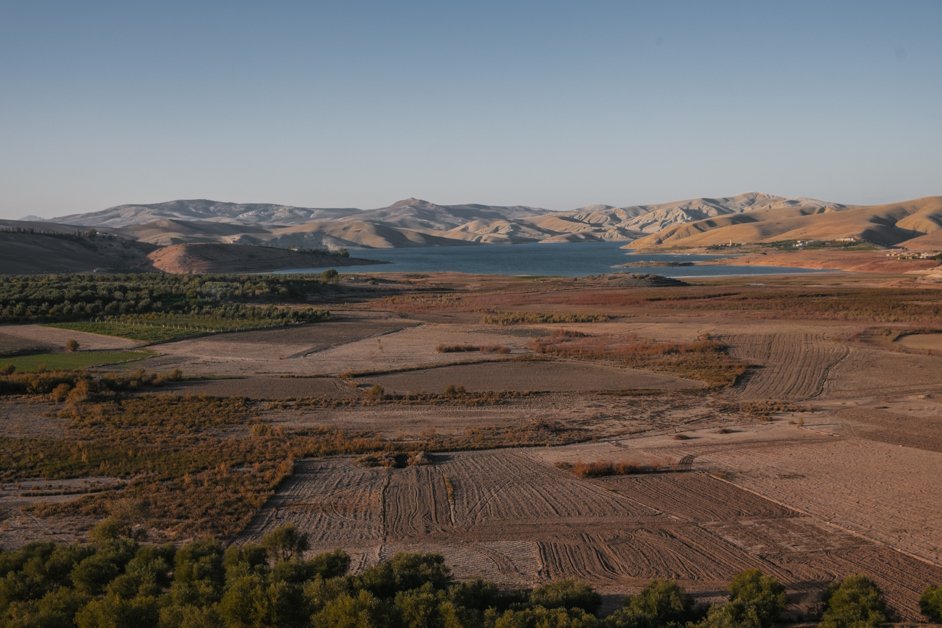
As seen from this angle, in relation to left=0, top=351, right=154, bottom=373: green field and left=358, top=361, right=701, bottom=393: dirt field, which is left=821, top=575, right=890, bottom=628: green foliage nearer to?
left=358, top=361, right=701, bottom=393: dirt field

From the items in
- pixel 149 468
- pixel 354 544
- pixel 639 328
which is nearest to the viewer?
pixel 354 544

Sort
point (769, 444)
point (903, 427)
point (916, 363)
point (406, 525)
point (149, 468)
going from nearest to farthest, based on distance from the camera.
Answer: point (406, 525) → point (149, 468) → point (769, 444) → point (903, 427) → point (916, 363)

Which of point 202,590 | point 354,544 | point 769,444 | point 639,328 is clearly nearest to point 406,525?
point 354,544

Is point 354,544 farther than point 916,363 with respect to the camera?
No

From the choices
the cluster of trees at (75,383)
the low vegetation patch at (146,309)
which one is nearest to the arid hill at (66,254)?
the low vegetation patch at (146,309)

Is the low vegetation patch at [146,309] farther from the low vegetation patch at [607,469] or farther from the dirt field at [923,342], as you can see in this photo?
the dirt field at [923,342]

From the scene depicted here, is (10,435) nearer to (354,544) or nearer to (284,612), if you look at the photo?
(354,544)
